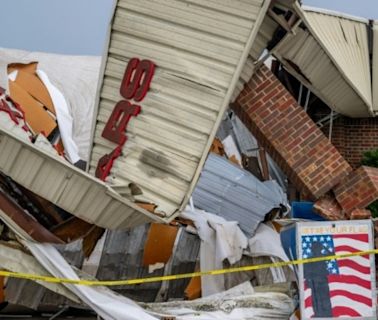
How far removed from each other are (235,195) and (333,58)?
107 inches

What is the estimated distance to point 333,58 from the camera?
9.62 meters

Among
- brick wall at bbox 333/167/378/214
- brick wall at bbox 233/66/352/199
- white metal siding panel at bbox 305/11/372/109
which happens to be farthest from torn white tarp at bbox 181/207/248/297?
white metal siding panel at bbox 305/11/372/109

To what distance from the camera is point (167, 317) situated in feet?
25.3

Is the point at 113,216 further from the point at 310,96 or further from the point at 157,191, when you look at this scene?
the point at 310,96

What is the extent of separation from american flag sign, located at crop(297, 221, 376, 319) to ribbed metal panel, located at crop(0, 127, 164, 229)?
197cm

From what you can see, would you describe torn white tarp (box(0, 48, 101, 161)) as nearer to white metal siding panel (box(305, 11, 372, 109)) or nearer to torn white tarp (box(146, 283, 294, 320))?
torn white tarp (box(146, 283, 294, 320))

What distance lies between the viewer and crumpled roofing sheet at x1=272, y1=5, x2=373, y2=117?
29.9 feet

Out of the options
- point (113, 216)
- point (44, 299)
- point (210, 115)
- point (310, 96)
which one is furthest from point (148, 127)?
point (310, 96)


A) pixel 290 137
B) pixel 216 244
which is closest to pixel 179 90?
pixel 290 137

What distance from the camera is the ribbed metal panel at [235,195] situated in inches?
425

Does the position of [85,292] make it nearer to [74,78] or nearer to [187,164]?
[187,164]

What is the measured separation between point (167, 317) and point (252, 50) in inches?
125

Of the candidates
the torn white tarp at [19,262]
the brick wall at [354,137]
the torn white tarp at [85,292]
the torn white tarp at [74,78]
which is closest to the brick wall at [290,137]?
the torn white tarp at [85,292]

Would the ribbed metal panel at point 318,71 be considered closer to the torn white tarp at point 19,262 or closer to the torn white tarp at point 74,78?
the torn white tarp at point 74,78
